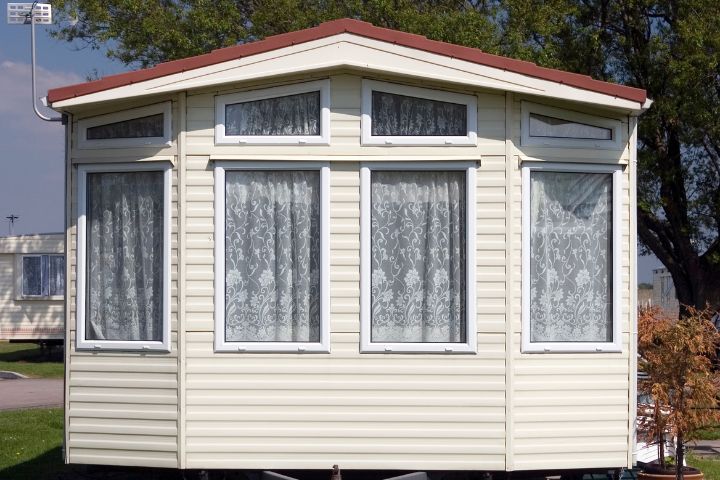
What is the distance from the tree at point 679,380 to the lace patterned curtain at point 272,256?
3135 millimetres

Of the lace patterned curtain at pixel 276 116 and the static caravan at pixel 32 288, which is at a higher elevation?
the lace patterned curtain at pixel 276 116

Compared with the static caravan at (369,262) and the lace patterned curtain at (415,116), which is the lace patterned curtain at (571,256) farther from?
the lace patterned curtain at (415,116)

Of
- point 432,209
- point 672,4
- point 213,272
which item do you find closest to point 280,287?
point 213,272

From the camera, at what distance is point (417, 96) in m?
7.86

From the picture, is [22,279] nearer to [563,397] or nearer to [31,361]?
[31,361]

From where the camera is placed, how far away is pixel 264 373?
779 centimetres

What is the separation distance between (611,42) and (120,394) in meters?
14.6

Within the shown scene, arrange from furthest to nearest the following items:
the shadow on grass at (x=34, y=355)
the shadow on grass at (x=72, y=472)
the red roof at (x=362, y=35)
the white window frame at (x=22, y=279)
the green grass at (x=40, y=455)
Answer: the white window frame at (x=22, y=279) < the shadow on grass at (x=34, y=355) < the green grass at (x=40, y=455) < the shadow on grass at (x=72, y=472) < the red roof at (x=362, y=35)

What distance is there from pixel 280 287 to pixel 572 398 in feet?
7.12

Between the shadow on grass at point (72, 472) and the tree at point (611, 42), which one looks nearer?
the shadow on grass at point (72, 472)

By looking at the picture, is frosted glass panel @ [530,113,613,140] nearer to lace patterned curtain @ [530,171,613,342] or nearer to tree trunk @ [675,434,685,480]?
lace patterned curtain @ [530,171,613,342]

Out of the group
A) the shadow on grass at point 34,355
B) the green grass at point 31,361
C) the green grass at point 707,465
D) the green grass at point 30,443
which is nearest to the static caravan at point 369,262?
the green grass at point 30,443

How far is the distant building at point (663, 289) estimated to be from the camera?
31859 millimetres

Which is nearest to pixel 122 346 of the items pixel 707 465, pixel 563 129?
pixel 563 129
